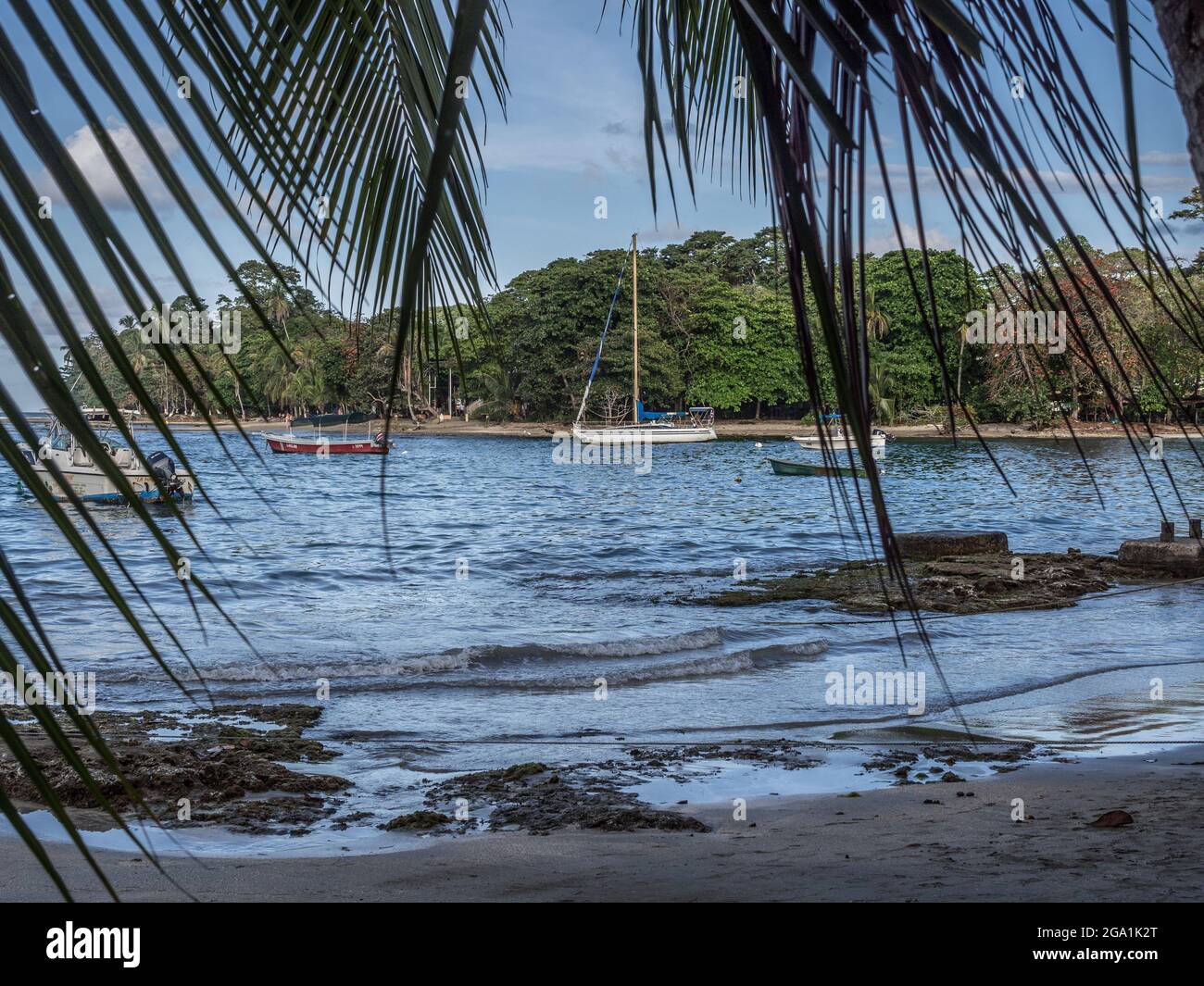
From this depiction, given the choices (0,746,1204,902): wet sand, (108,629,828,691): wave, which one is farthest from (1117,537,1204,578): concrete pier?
(0,746,1204,902): wet sand

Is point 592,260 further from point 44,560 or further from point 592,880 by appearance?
point 592,880

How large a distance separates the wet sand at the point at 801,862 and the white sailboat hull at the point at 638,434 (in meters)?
62.6

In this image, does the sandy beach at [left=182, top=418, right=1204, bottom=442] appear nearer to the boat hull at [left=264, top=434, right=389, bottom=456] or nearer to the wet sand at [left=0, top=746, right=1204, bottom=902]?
the boat hull at [left=264, top=434, right=389, bottom=456]

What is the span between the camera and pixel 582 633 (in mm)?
15172

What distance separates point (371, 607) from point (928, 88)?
17.5 m

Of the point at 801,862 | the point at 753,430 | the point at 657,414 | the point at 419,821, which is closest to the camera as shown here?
the point at 801,862

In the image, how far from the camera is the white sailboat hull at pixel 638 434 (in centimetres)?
6951

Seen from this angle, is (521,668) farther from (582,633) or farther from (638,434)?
(638,434)

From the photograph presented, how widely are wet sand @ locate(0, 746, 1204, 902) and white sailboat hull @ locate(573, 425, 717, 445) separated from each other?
205 feet

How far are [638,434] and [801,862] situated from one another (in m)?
65.5

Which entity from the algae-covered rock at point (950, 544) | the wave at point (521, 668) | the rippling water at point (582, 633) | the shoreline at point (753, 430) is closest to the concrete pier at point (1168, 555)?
the rippling water at point (582, 633)

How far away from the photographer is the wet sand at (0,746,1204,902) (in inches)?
179

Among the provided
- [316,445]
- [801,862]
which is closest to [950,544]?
[801,862]

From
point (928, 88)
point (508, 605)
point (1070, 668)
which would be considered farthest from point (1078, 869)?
point (508, 605)
